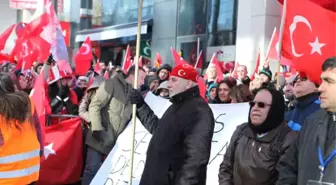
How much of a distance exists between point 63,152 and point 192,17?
1565 cm

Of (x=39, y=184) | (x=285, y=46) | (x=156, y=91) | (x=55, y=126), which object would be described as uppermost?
(x=285, y=46)

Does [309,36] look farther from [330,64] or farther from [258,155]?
[330,64]

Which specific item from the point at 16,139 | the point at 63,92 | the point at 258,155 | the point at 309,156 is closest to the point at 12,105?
the point at 16,139

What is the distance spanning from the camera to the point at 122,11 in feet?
101

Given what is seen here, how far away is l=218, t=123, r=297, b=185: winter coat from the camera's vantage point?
12.8 feet

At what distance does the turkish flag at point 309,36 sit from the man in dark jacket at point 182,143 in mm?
1256

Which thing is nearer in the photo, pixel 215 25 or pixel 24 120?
pixel 24 120

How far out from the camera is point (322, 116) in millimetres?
Answer: 3090

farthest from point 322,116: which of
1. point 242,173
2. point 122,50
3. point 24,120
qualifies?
point 122,50

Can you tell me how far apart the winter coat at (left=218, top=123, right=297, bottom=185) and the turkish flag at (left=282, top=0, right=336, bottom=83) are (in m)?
1.22

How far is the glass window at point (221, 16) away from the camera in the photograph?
19.6 metres

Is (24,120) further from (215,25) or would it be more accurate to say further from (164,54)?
(164,54)

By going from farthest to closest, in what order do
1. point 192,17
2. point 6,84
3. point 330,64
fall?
point 192,17 → point 6,84 → point 330,64

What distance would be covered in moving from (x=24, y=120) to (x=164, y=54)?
20.2 meters
